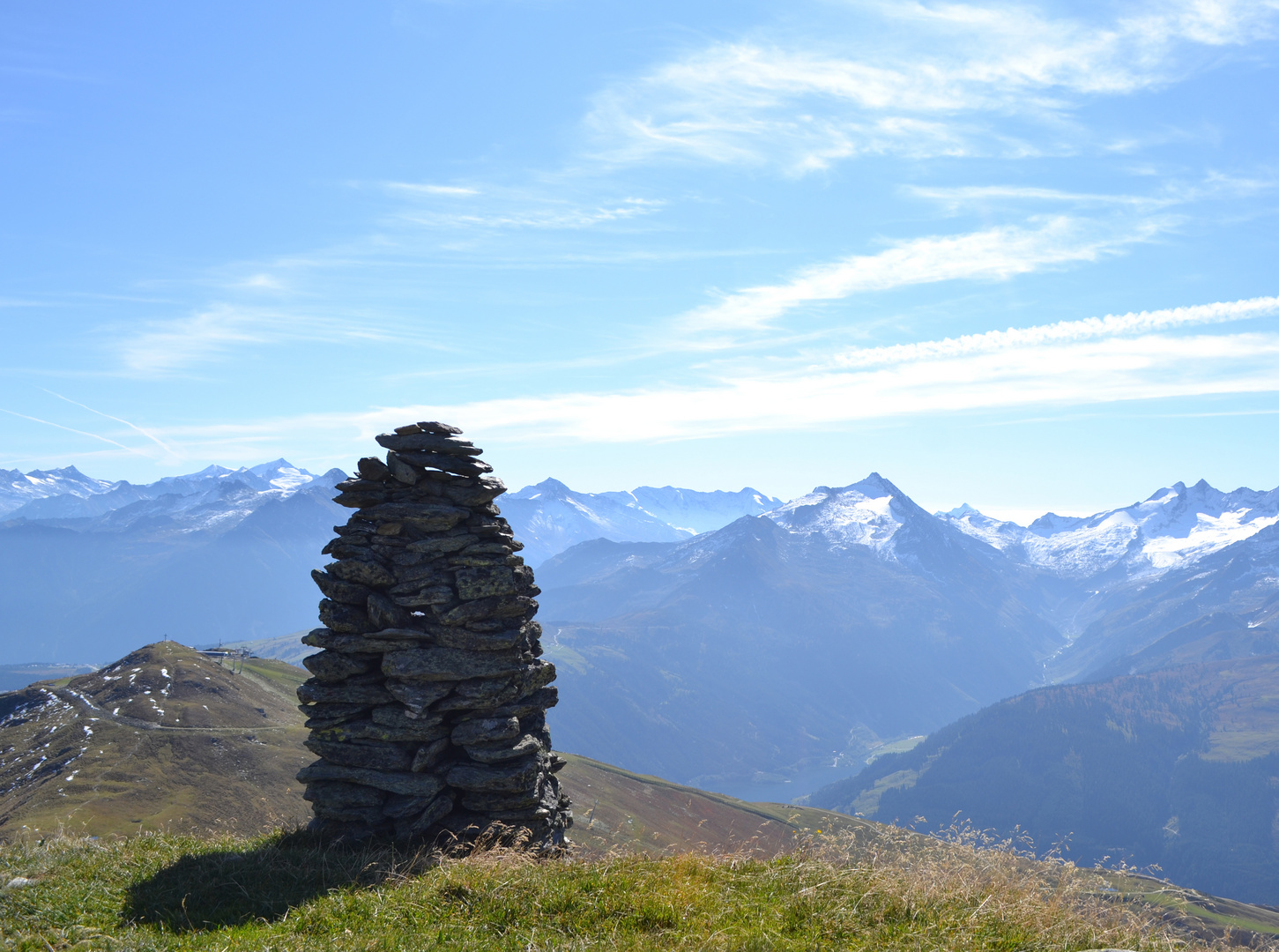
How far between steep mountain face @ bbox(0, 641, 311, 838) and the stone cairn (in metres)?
73.9

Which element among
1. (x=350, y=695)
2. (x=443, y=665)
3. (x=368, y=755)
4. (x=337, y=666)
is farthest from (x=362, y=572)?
(x=368, y=755)

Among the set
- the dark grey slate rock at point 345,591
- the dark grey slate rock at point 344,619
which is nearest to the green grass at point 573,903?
the dark grey slate rock at point 344,619

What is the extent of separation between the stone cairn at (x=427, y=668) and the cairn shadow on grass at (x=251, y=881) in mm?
1874

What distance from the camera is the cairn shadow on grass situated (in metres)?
11.8

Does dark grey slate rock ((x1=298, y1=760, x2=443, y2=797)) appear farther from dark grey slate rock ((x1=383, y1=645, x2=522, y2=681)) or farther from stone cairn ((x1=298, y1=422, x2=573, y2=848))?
dark grey slate rock ((x1=383, y1=645, x2=522, y2=681))

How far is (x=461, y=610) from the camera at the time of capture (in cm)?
1916

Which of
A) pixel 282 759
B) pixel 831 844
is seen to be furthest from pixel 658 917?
pixel 282 759

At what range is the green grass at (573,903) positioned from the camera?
407 inches

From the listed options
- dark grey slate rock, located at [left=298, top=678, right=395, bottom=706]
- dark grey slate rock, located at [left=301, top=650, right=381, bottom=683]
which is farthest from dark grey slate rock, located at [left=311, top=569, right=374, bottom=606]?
dark grey slate rock, located at [left=298, top=678, right=395, bottom=706]

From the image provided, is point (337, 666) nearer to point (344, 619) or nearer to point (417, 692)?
point (344, 619)

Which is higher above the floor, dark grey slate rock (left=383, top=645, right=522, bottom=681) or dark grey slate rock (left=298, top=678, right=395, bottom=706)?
dark grey slate rock (left=383, top=645, right=522, bottom=681)

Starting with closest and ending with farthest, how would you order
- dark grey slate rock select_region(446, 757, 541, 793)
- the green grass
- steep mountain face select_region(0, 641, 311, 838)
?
1. the green grass
2. dark grey slate rock select_region(446, 757, 541, 793)
3. steep mountain face select_region(0, 641, 311, 838)

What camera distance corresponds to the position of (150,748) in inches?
5157

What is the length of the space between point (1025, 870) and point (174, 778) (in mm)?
139419
